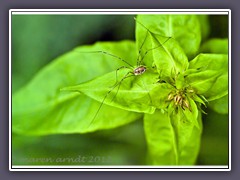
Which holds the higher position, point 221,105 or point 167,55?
point 167,55

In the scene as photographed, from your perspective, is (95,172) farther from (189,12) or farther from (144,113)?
(189,12)

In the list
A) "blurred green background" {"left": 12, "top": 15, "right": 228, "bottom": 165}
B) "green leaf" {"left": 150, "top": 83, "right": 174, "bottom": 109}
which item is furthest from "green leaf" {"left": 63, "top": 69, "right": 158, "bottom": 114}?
"blurred green background" {"left": 12, "top": 15, "right": 228, "bottom": 165}

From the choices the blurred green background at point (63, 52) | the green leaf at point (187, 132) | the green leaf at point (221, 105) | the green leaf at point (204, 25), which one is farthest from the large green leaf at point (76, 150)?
the green leaf at point (204, 25)

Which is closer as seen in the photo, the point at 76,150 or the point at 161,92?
the point at 161,92

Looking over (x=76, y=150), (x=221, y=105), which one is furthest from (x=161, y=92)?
(x=76, y=150)

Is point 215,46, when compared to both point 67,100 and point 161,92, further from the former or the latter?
point 67,100

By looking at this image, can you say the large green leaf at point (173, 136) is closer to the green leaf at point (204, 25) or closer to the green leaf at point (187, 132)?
the green leaf at point (187, 132)
